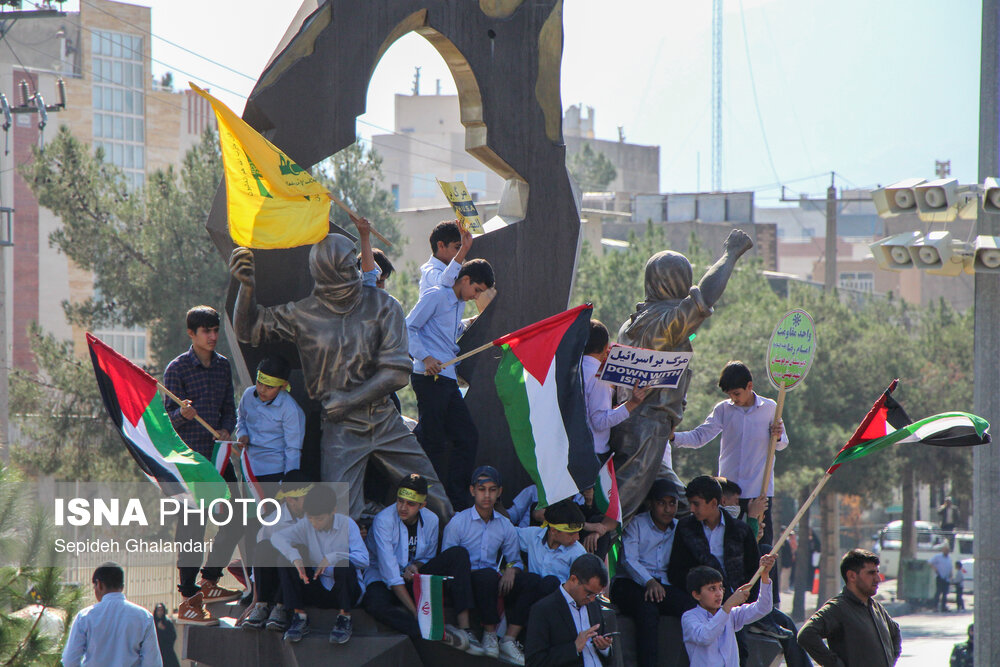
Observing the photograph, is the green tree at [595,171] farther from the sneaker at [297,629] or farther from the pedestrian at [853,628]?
the sneaker at [297,629]

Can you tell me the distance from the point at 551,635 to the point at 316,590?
55.7 inches

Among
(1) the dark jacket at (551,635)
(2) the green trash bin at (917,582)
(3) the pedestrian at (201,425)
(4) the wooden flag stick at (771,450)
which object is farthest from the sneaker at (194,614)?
(2) the green trash bin at (917,582)

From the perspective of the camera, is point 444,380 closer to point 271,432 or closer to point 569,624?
point 271,432

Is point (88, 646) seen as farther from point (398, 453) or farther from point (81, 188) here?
point (81, 188)

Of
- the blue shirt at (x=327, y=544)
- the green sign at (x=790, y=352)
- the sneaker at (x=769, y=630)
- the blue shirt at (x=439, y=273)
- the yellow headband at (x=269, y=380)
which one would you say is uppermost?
the blue shirt at (x=439, y=273)

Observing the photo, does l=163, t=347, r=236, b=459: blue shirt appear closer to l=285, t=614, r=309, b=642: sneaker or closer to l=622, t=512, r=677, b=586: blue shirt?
l=285, t=614, r=309, b=642: sneaker

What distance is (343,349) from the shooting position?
8312 mm

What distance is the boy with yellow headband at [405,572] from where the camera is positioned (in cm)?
775

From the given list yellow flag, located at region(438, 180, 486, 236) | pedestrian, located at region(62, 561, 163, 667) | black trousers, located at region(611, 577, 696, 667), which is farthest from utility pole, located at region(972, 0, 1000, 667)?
pedestrian, located at region(62, 561, 163, 667)

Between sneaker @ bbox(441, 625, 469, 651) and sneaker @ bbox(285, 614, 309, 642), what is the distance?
816mm

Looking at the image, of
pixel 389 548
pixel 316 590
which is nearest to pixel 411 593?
pixel 389 548

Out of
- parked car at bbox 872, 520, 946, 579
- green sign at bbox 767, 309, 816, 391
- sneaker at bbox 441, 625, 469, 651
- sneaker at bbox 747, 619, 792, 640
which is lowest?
parked car at bbox 872, 520, 946, 579

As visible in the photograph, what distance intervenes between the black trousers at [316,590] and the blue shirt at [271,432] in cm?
82

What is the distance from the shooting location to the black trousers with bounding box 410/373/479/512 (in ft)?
29.5
